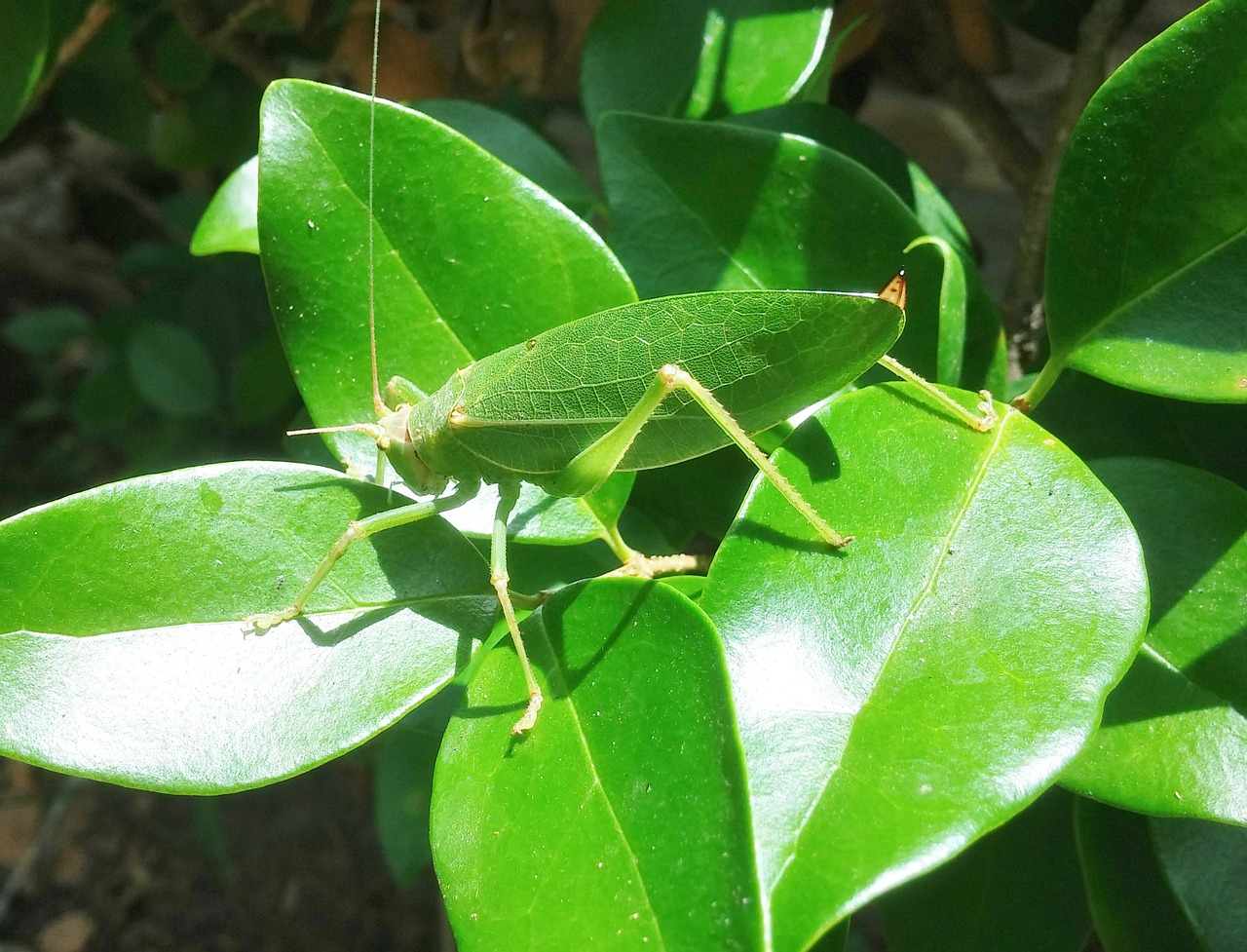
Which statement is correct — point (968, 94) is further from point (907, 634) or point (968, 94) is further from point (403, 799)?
point (403, 799)

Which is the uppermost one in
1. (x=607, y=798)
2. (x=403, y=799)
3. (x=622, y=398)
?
(x=622, y=398)

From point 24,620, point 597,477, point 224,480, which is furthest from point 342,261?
point 24,620

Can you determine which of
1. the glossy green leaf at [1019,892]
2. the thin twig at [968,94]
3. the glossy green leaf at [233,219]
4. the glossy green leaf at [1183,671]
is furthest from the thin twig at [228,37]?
the glossy green leaf at [1019,892]

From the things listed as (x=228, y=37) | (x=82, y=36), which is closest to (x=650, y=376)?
(x=228, y=37)

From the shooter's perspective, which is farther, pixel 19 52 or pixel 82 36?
pixel 82 36

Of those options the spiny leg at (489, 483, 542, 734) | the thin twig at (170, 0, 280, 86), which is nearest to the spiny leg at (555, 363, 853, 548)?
the spiny leg at (489, 483, 542, 734)

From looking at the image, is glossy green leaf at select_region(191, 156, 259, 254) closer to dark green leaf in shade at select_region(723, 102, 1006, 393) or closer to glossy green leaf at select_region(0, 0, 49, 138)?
glossy green leaf at select_region(0, 0, 49, 138)
